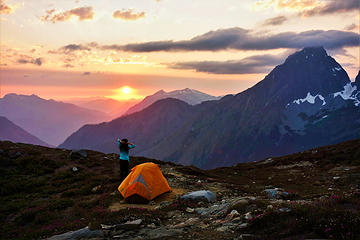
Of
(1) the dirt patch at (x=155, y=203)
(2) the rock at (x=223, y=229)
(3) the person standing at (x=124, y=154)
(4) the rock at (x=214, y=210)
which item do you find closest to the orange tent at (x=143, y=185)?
(1) the dirt patch at (x=155, y=203)

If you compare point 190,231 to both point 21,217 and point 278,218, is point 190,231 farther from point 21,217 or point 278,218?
point 21,217

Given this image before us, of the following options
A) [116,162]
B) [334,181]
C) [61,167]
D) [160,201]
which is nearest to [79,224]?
[160,201]

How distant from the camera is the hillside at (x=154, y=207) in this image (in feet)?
29.1

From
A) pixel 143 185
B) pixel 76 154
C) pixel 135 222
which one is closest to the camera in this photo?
pixel 135 222

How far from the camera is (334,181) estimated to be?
2786 centimetres

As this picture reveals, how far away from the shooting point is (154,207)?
1619cm

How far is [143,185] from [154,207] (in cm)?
192

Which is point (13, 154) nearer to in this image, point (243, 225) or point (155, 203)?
point (155, 203)

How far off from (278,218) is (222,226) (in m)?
2.41

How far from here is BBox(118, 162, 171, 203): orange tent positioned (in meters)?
17.3

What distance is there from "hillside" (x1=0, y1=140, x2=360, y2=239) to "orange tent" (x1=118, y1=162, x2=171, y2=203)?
0.59 m

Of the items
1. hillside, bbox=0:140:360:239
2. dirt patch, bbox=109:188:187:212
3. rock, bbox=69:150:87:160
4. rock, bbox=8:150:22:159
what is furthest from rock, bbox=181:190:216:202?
rock, bbox=8:150:22:159

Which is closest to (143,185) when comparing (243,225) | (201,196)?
(201,196)

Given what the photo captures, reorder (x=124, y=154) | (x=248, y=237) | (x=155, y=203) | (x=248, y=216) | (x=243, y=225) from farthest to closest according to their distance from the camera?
(x=124, y=154) < (x=155, y=203) < (x=248, y=216) < (x=243, y=225) < (x=248, y=237)
